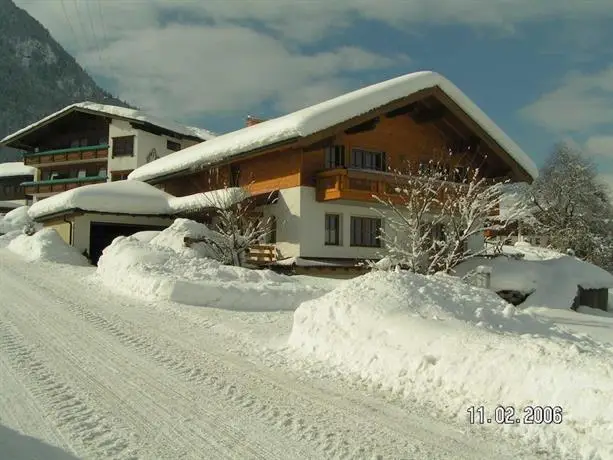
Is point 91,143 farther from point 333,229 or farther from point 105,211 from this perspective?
point 333,229

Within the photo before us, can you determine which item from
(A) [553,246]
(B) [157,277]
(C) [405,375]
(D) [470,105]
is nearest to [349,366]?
(C) [405,375]

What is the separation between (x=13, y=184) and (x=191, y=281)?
165 ft

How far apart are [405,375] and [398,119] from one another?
19.0m

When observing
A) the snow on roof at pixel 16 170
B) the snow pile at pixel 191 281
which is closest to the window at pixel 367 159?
the snow pile at pixel 191 281

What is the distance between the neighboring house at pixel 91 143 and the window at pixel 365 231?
23.2 m

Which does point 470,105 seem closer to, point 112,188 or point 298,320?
point 112,188

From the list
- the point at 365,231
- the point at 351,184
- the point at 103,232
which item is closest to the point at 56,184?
the point at 103,232

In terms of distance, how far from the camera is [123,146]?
41188 millimetres

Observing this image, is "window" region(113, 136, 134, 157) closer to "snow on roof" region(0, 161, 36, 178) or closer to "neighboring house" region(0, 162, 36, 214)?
"snow on roof" region(0, 161, 36, 178)

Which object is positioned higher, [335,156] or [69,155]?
[69,155]

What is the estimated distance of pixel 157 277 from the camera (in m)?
11.9

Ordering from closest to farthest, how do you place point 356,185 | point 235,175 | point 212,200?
point 356,185 → point 212,200 → point 235,175

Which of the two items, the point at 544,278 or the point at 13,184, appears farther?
the point at 13,184

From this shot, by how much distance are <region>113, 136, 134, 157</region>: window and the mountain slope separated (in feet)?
223
